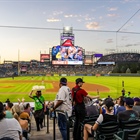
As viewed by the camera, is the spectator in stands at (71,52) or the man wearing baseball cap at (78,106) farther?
the spectator in stands at (71,52)

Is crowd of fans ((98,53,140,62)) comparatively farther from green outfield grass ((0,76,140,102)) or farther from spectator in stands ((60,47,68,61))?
green outfield grass ((0,76,140,102))

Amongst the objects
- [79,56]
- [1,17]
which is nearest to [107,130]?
[1,17]

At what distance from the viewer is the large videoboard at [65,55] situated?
189ft

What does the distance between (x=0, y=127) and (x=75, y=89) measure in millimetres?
3027

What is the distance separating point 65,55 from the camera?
5784 centimetres

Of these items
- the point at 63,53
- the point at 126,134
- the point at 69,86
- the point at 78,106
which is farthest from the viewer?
the point at 63,53

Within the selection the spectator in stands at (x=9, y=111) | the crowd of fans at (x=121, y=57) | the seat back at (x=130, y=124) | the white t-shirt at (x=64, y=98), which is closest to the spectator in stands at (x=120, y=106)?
the white t-shirt at (x=64, y=98)

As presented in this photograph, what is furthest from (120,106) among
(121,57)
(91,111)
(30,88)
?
(121,57)

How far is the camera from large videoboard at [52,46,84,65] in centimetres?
5769

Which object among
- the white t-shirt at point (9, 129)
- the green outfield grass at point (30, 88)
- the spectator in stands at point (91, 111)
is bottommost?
the green outfield grass at point (30, 88)

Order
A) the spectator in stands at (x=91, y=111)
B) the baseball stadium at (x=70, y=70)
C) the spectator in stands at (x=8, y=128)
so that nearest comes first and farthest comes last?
the spectator in stands at (x=8, y=128), the spectator in stands at (x=91, y=111), the baseball stadium at (x=70, y=70)

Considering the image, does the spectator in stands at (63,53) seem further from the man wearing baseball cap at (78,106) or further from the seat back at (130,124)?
the seat back at (130,124)

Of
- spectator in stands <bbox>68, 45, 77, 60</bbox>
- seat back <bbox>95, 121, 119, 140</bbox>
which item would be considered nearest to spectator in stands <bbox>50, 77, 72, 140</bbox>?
seat back <bbox>95, 121, 119, 140</bbox>

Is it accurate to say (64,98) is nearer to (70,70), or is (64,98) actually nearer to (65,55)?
(65,55)
